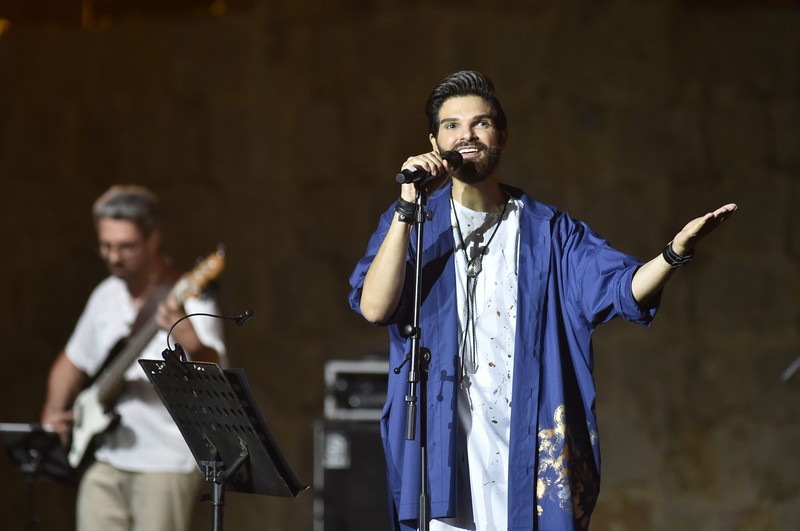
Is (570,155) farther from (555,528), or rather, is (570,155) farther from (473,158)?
(555,528)

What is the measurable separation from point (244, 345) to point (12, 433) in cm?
156

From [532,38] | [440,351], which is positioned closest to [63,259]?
[532,38]

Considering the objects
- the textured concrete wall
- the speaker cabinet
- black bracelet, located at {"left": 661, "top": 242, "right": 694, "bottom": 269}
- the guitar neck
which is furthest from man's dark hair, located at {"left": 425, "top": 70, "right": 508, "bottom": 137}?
the textured concrete wall

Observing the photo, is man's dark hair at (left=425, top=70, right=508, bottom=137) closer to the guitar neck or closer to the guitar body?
the guitar neck

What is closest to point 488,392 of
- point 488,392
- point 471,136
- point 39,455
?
point 488,392

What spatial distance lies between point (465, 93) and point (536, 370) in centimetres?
73

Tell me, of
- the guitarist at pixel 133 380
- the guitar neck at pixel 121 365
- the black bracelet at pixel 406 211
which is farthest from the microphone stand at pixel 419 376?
the guitar neck at pixel 121 365

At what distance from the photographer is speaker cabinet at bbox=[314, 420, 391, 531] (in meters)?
4.33

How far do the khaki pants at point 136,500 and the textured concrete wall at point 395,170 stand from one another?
4.96ft

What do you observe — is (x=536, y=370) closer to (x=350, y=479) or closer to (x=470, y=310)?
(x=470, y=310)

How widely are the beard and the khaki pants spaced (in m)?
1.80

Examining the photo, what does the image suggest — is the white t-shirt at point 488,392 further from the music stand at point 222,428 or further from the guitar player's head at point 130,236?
the guitar player's head at point 130,236

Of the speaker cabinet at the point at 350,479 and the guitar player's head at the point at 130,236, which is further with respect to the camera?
the speaker cabinet at the point at 350,479

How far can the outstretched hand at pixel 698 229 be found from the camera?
2338mm
